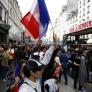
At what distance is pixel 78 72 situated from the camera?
1411 centimetres

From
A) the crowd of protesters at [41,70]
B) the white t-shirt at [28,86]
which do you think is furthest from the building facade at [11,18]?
the white t-shirt at [28,86]

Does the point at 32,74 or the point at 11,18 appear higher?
the point at 11,18

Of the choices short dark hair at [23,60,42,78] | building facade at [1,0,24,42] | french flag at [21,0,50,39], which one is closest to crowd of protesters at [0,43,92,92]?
short dark hair at [23,60,42,78]

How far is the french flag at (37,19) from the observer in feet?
24.3

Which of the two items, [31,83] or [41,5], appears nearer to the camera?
[31,83]

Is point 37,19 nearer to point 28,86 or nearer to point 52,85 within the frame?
point 52,85

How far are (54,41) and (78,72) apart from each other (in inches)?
318

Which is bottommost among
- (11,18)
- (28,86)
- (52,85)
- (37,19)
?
(52,85)

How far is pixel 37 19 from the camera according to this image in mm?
7988

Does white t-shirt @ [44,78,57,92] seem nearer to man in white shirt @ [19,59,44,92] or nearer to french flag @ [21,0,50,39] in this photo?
french flag @ [21,0,50,39]

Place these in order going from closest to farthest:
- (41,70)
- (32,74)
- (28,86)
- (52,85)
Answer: (28,86) < (32,74) < (41,70) < (52,85)

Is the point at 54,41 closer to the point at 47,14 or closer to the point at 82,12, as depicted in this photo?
the point at 47,14

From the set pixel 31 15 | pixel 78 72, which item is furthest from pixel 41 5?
pixel 78 72

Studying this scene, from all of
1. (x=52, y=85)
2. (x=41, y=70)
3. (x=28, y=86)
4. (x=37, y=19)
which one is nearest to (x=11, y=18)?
(x=37, y=19)
